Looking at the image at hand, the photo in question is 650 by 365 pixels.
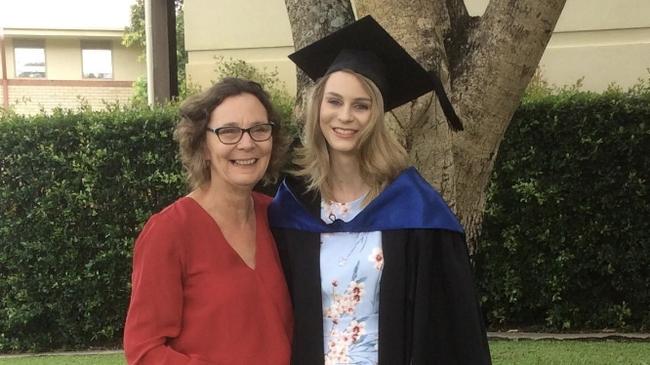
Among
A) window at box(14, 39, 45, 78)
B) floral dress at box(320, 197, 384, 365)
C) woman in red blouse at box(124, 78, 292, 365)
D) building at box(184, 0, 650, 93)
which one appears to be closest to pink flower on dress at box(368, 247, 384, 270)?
floral dress at box(320, 197, 384, 365)

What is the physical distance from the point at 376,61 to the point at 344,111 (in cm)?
27

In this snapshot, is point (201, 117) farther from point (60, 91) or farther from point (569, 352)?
point (60, 91)

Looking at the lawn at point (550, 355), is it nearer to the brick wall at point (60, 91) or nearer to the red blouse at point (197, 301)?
the red blouse at point (197, 301)

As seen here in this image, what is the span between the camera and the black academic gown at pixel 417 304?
2.23m

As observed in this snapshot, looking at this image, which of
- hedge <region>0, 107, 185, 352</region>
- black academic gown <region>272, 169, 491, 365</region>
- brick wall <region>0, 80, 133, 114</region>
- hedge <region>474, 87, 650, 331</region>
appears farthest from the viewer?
brick wall <region>0, 80, 133, 114</region>

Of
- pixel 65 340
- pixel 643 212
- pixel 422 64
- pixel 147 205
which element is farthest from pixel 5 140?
pixel 643 212

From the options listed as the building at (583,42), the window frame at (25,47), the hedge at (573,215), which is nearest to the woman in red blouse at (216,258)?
the hedge at (573,215)

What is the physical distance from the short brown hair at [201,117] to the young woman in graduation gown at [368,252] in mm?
179

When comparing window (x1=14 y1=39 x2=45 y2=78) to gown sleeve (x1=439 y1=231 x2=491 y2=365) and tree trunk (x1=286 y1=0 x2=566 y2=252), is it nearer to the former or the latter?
tree trunk (x1=286 y1=0 x2=566 y2=252)

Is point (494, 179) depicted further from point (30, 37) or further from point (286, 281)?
point (30, 37)

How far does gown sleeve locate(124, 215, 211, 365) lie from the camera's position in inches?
80.7

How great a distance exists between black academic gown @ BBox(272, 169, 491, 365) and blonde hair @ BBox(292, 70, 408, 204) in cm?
19

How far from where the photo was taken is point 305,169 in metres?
2.45

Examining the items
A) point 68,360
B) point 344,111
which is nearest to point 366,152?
point 344,111
